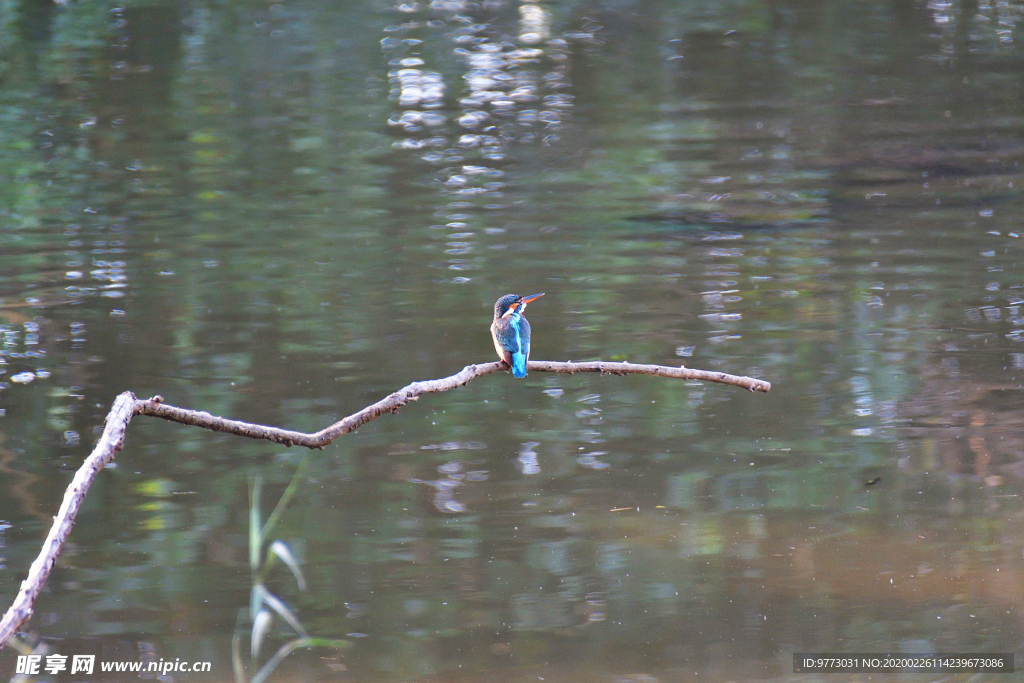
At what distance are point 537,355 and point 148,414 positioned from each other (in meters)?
3.34

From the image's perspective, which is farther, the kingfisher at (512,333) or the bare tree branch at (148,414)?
the kingfisher at (512,333)

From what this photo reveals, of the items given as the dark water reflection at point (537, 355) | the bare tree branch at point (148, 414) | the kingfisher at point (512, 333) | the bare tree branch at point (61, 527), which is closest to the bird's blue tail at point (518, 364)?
the kingfisher at point (512, 333)

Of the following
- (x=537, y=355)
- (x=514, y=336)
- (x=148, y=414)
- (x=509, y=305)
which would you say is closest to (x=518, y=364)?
(x=514, y=336)

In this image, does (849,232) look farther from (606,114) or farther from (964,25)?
(964,25)

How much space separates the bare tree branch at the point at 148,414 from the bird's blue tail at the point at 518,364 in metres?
0.46

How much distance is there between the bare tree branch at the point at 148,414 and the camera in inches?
54.1

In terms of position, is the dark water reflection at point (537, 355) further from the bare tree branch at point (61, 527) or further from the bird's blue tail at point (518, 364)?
the bare tree branch at point (61, 527)

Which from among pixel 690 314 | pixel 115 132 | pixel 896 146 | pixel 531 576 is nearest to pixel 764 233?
pixel 690 314

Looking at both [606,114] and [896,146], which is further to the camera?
[606,114]

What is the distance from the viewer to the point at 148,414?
1.62m

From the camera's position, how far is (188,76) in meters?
10.9

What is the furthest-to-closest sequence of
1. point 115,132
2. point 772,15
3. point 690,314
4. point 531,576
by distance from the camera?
point 772,15 < point 115,132 < point 690,314 < point 531,576

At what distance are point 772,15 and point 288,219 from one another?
833 cm

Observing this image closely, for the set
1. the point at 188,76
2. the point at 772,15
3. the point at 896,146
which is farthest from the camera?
the point at 772,15
